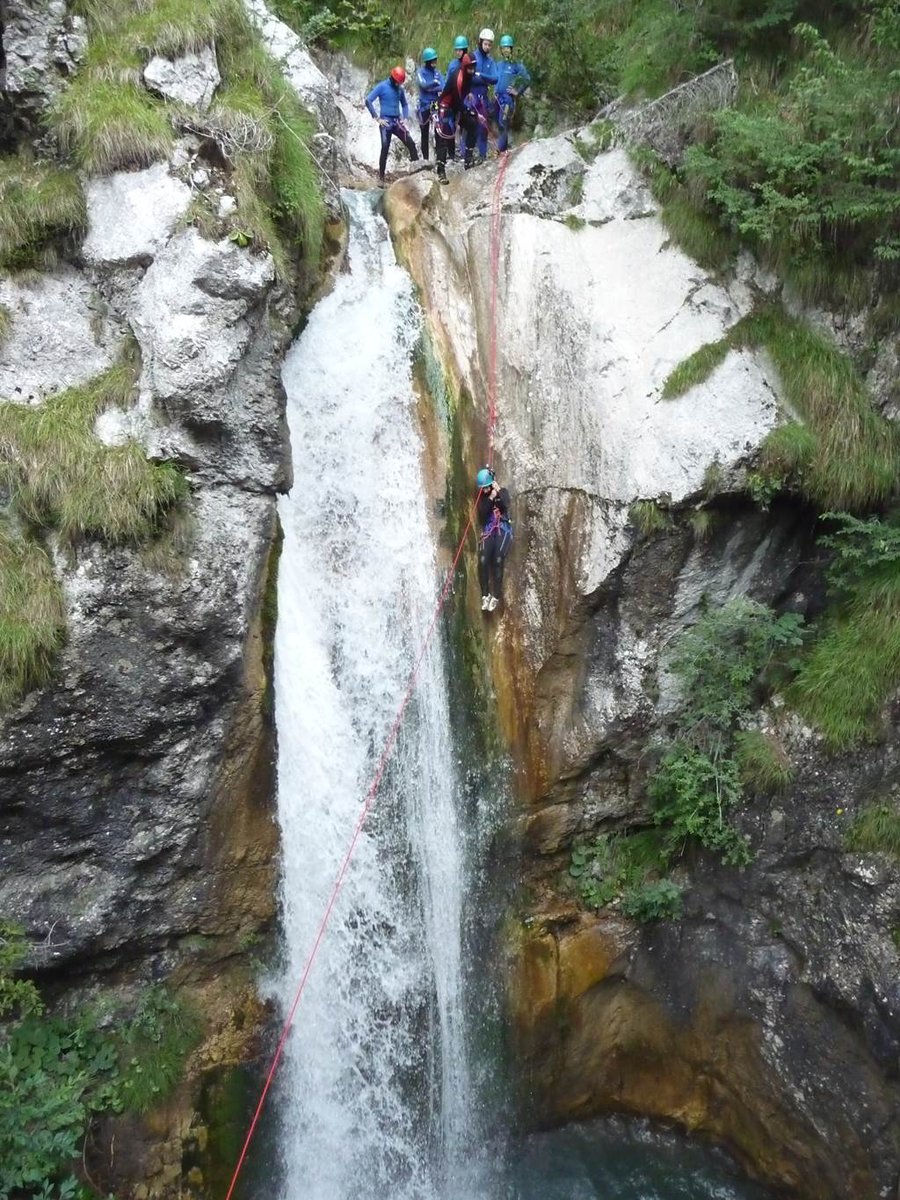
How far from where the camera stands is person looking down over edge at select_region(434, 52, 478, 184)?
8.40 m

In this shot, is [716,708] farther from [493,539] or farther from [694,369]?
[694,369]

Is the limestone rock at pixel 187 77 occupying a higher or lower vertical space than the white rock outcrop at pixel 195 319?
higher

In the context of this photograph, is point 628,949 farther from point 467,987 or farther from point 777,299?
point 777,299

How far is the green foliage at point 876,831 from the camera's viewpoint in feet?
19.4

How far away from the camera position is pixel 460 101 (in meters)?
8.46

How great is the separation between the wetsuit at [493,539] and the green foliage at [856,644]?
2.57 metres

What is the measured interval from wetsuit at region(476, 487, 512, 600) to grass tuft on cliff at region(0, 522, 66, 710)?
3364mm

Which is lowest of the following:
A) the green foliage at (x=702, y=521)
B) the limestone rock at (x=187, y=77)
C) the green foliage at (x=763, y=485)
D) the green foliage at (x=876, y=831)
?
the green foliage at (x=876, y=831)

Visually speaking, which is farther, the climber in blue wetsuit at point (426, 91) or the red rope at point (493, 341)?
the climber in blue wetsuit at point (426, 91)

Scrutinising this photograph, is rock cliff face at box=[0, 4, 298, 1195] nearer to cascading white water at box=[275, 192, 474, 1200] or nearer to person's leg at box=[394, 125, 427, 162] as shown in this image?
cascading white water at box=[275, 192, 474, 1200]

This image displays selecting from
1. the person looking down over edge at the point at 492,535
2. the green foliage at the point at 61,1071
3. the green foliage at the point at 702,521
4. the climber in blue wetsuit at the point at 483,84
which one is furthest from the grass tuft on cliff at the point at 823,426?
the green foliage at the point at 61,1071

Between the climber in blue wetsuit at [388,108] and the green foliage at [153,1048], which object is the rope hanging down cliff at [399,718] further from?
the climber in blue wetsuit at [388,108]

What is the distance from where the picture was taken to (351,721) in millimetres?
6652

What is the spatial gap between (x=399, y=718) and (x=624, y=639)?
203 centimetres
